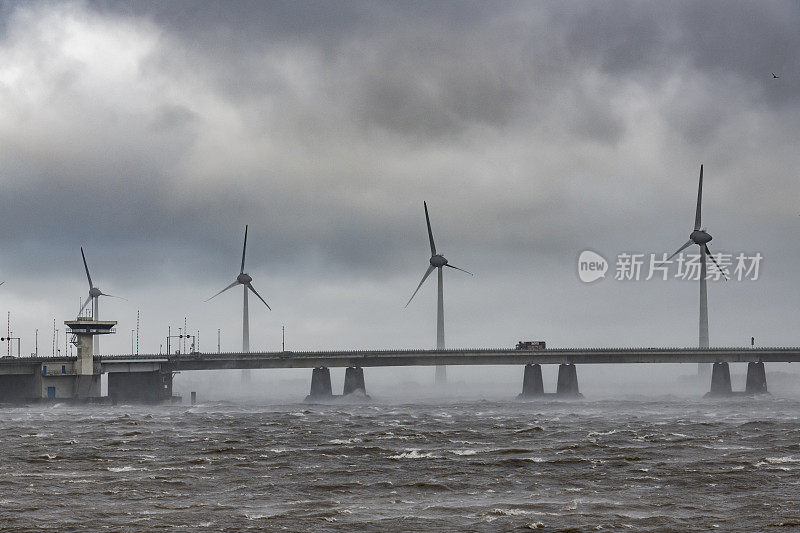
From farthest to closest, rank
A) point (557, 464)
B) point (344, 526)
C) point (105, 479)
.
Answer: point (557, 464)
point (105, 479)
point (344, 526)

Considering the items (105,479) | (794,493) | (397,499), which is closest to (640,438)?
(794,493)

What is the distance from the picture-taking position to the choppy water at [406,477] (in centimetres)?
5531

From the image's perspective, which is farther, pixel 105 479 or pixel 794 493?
pixel 105 479

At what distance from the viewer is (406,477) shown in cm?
7431

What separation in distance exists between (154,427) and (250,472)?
59.9 m

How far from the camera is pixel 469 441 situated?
104750 mm

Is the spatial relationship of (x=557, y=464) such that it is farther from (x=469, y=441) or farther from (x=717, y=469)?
(x=469, y=441)

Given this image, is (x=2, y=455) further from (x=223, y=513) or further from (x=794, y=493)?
(x=794, y=493)

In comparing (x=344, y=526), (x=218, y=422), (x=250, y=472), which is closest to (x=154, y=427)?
(x=218, y=422)

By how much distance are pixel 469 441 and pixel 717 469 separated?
32.7 metres

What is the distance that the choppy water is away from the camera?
55312mm

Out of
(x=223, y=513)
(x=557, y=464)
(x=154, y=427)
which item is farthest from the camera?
(x=154, y=427)

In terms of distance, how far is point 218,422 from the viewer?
14338 centimetres

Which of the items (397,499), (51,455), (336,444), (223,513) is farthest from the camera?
(336,444)
